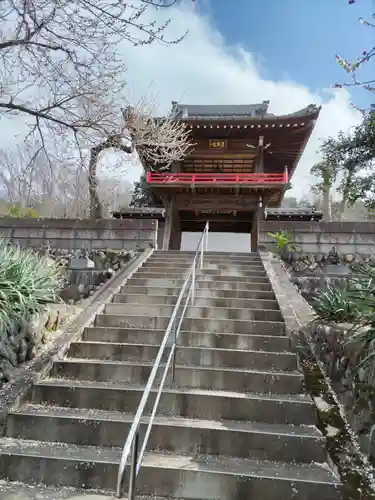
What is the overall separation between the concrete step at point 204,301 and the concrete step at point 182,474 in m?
2.99

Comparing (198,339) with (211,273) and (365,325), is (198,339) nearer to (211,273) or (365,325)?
(365,325)

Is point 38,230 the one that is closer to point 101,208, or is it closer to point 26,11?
point 101,208

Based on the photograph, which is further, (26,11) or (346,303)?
(346,303)

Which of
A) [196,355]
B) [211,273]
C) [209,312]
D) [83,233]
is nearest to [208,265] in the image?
[211,273]

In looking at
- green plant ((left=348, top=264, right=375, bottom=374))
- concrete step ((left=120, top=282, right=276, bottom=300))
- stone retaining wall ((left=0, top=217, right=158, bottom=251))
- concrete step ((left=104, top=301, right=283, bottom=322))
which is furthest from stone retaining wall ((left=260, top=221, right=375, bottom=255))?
green plant ((left=348, top=264, right=375, bottom=374))

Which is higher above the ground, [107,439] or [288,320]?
[288,320]

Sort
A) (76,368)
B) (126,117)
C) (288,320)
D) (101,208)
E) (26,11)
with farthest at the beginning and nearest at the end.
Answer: (101,208) < (126,117) < (288,320) < (76,368) < (26,11)

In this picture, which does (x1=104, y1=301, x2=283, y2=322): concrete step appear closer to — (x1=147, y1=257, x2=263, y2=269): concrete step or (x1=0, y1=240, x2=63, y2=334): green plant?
(x1=0, y1=240, x2=63, y2=334): green plant

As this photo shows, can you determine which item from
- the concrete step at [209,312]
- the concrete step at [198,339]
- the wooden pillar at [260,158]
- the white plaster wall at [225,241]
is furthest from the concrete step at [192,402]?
the white plaster wall at [225,241]

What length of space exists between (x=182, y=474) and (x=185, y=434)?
0.41m

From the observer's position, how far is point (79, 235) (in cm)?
991

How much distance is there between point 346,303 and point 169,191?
1081 centimetres

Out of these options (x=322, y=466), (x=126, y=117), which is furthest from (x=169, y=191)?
(x=322, y=466)

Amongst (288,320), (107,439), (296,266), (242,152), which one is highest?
(242,152)
